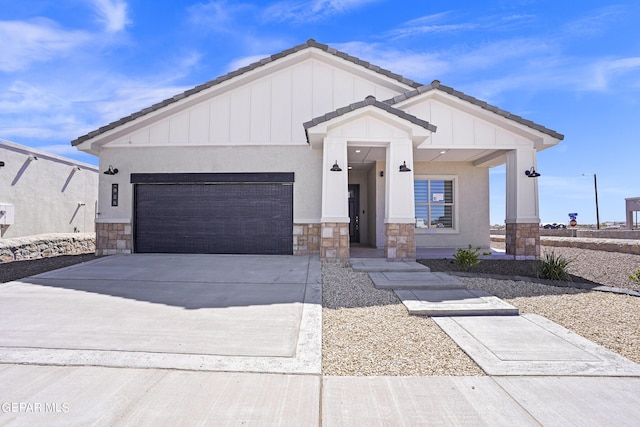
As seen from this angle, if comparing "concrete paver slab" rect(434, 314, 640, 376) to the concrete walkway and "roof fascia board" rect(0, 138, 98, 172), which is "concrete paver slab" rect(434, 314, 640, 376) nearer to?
the concrete walkway

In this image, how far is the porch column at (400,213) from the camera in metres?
9.24

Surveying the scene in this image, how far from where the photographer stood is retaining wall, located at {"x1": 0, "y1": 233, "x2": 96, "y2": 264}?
37.7 ft

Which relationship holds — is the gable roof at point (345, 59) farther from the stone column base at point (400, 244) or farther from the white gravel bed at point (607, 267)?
the stone column base at point (400, 244)

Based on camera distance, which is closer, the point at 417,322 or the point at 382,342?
the point at 382,342

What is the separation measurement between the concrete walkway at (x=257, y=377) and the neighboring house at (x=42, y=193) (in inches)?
441

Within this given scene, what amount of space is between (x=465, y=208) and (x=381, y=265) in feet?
19.6

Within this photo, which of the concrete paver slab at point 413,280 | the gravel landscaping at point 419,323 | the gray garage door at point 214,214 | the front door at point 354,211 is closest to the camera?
the gravel landscaping at point 419,323

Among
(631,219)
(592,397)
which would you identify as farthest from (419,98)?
(631,219)

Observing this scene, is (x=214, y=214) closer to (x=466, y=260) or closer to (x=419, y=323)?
(x=466, y=260)

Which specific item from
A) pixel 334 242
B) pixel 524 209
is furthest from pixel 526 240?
pixel 334 242

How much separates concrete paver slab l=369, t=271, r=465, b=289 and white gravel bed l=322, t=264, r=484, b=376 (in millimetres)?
639

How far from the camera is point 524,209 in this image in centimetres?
1054

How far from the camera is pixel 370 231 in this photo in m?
13.8

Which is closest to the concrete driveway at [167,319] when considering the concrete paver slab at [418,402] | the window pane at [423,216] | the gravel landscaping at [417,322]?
the gravel landscaping at [417,322]
